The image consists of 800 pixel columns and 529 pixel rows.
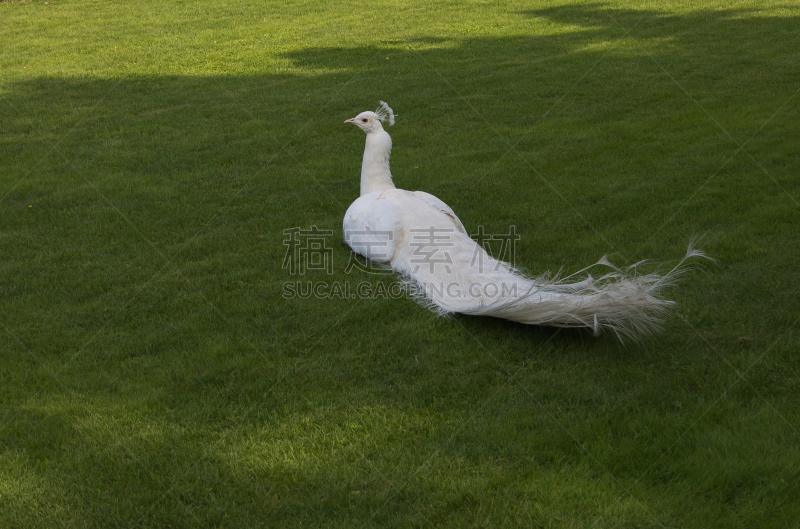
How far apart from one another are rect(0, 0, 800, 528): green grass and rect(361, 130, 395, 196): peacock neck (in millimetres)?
536

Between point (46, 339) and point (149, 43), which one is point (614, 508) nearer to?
point (46, 339)

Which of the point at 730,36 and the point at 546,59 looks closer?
the point at 546,59

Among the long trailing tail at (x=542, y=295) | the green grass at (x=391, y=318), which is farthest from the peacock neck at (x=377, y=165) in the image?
the long trailing tail at (x=542, y=295)

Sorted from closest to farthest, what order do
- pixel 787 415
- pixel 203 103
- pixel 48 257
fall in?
pixel 787 415, pixel 48 257, pixel 203 103

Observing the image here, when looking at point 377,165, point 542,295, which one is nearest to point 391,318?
point 542,295

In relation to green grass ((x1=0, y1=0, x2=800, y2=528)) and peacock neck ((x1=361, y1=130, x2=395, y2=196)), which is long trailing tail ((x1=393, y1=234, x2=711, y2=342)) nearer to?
green grass ((x1=0, y1=0, x2=800, y2=528))

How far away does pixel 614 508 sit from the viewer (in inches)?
130

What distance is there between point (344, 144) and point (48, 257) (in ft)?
14.2

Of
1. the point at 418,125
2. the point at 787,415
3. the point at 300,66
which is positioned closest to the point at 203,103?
the point at 300,66

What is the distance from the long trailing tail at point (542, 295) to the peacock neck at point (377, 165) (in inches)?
68.1

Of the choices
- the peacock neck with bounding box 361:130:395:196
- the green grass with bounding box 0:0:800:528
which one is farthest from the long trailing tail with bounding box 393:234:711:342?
the peacock neck with bounding box 361:130:395:196

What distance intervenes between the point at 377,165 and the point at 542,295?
9.90 ft

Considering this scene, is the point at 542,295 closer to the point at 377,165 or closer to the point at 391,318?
the point at 391,318

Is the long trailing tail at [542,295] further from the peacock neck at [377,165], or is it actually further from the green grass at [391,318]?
the peacock neck at [377,165]
